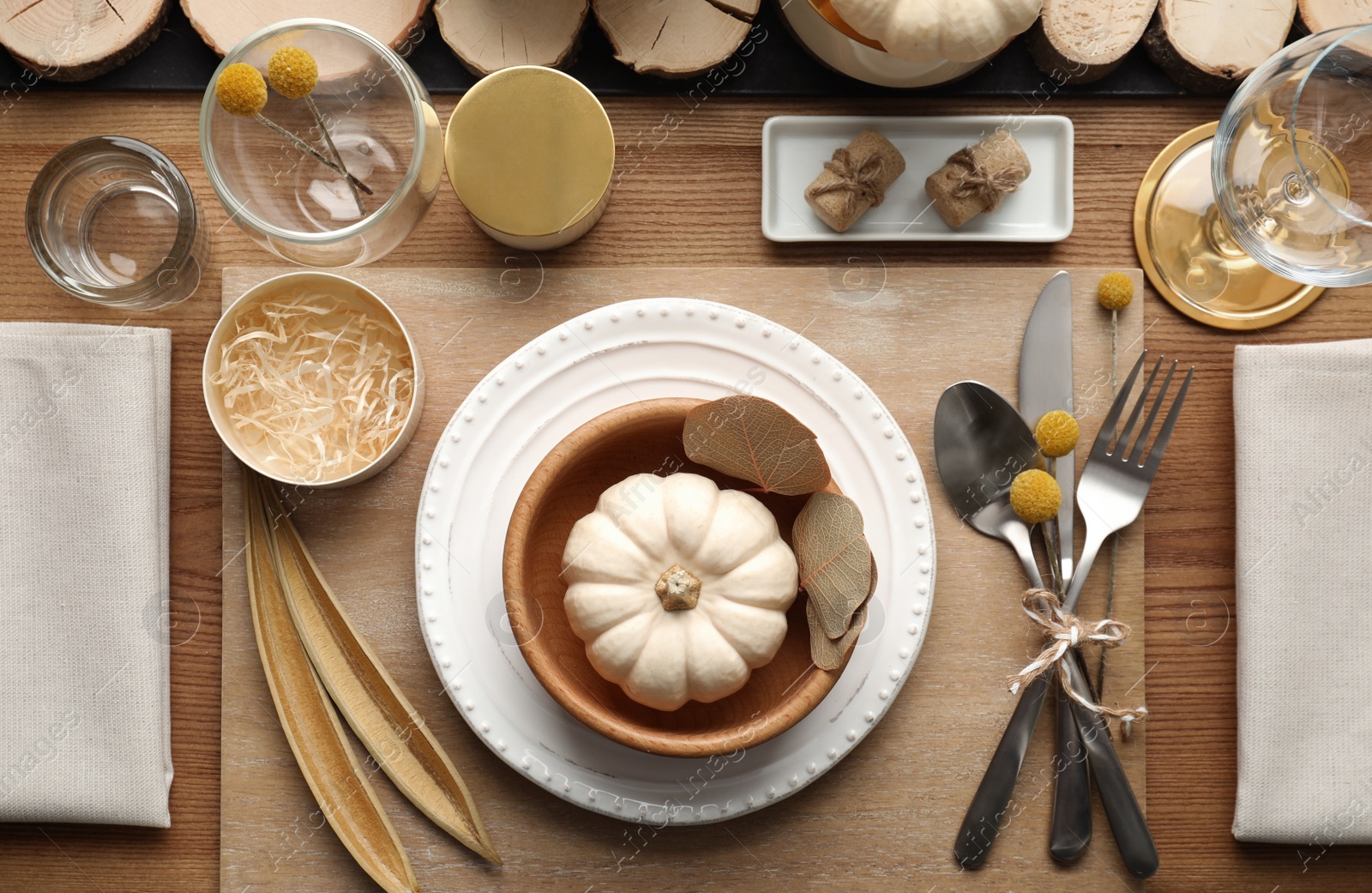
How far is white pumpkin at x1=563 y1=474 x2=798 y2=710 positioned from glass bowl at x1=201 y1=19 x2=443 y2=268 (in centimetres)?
38

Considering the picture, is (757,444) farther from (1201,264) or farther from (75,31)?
(75,31)

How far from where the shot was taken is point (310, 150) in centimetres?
93

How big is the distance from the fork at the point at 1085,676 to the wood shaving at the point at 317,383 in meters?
0.73

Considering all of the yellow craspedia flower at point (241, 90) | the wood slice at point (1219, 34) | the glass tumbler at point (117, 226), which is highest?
the wood slice at point (1219, 34)

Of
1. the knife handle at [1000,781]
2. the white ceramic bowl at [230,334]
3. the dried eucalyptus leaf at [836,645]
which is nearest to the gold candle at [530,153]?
the white ceramic bowl at [230,334]

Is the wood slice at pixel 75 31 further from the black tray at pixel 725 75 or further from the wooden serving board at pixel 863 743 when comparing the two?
the wooden serving board at pixel 863 743

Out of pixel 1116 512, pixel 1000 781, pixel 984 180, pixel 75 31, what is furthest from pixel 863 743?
pixel 75 31

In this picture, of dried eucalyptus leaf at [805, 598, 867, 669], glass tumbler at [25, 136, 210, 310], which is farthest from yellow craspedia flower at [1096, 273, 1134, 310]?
glass tumbler at [25, 136, 210, 310]

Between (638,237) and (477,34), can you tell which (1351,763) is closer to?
(638,237)

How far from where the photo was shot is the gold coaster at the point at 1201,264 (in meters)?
1.03

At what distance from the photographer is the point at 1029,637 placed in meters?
1.01

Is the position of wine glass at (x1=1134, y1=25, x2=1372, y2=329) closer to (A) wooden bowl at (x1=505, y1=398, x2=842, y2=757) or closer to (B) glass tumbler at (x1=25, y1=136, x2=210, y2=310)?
(A) wooden bowl at (x1=505, y1=398, x2=842, y2=757)

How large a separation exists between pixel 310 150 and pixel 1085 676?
97cm

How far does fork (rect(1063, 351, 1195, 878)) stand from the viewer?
98 cm
